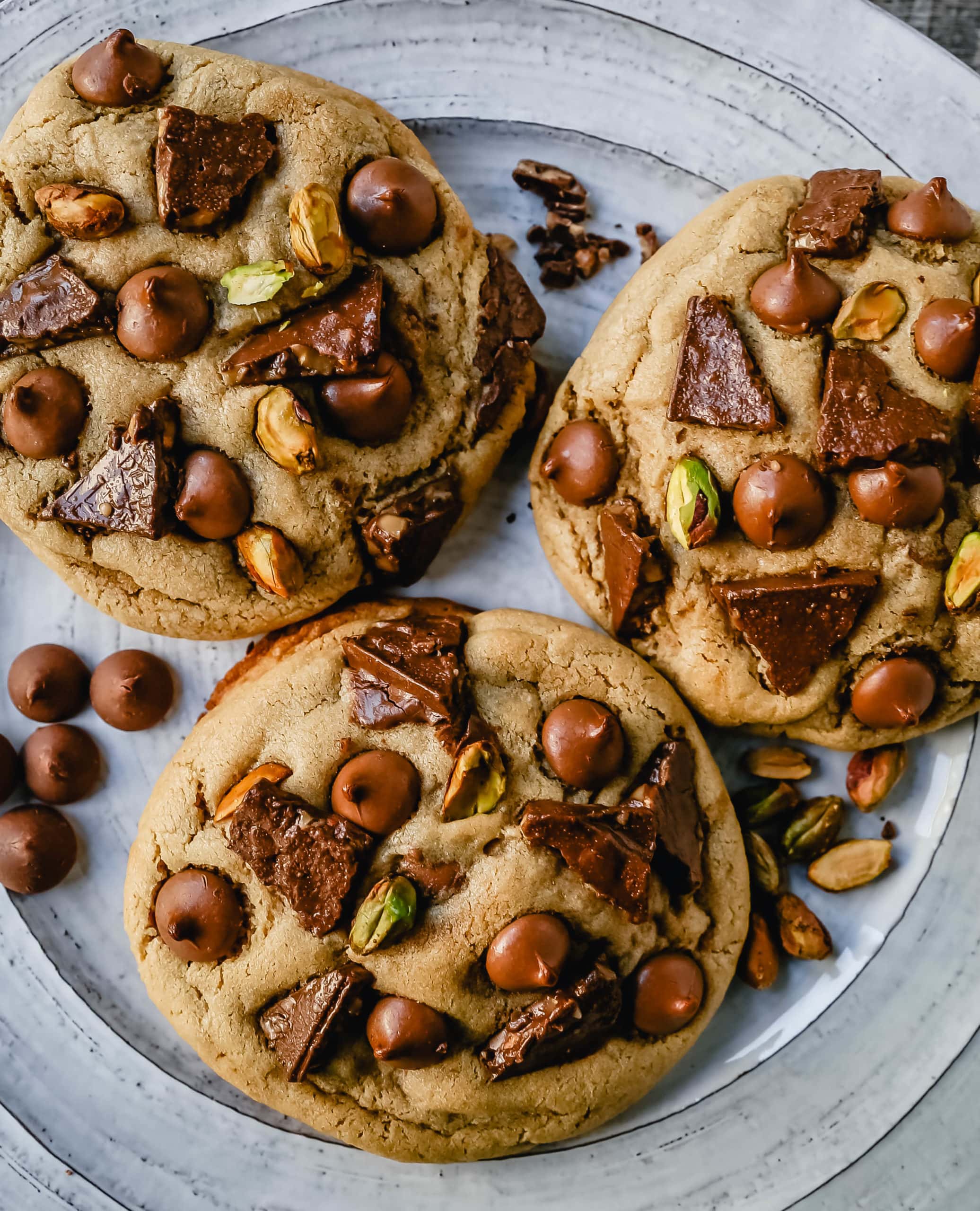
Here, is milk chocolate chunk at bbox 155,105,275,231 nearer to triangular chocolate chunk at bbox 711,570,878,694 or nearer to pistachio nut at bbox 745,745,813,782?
triangular chocolate chunk at bbox 711,570,878,694

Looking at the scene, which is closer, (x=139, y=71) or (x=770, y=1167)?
(x=139, y=71)

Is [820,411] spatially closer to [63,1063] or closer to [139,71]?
[139,71]

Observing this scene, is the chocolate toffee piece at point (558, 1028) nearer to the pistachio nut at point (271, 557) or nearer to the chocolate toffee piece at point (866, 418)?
the pistachio nut at point (271, 557)

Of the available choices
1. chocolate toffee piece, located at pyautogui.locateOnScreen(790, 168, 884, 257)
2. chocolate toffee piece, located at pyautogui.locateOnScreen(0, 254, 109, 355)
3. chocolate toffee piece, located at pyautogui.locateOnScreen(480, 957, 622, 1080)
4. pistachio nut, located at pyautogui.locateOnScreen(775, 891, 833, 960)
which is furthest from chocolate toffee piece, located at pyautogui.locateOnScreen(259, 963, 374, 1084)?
chocolate toffee piece, located at pyautogui.locateOnScreen(790, 168, 884, 257)

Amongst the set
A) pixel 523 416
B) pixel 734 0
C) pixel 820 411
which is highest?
pixel 734 0

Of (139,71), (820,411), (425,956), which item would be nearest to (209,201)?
(139,71)

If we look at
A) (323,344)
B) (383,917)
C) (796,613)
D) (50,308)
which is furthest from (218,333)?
(796,613)

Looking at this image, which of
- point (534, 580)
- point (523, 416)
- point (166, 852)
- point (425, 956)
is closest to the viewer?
point (425, 956)

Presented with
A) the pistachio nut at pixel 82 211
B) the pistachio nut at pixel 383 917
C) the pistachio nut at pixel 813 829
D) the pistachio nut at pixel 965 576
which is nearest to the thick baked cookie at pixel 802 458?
the pistachio nut at pixel 965 576

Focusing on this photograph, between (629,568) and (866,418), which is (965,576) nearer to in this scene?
(866,418)
